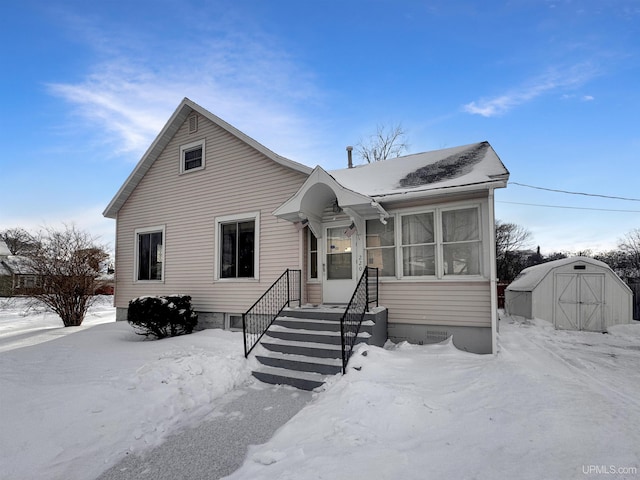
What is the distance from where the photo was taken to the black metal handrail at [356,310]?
5026 millimetres

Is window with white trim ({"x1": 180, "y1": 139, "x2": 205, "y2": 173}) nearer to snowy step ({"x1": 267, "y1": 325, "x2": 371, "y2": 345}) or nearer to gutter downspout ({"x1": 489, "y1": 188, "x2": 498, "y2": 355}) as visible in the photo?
snowy step ({"x1": 267, "y1": 325, "x2": 371, "y2": 345})

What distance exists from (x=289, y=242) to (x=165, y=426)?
16.3 feet

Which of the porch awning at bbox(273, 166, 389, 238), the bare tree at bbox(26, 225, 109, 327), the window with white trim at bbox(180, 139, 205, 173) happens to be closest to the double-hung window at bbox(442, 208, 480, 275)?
the porch awning at bbox(273, 166, 389, 238)

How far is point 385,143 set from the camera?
20.7m

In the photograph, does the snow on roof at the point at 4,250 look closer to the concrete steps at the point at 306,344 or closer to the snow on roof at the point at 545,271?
the concrete steps at the point at 306,344

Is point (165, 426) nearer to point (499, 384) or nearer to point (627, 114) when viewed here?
point (499, 384)

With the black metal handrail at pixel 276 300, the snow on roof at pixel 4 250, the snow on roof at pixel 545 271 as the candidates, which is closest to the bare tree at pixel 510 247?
the snow on roof at pixel 545 271

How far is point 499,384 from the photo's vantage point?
451cm

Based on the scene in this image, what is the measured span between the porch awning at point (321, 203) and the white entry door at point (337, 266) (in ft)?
1.26

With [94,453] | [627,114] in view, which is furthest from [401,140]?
[94,453]

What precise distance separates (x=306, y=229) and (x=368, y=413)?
504cm

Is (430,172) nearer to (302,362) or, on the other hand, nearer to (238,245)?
(302,362)

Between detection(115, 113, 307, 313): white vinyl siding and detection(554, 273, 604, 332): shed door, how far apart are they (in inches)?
384

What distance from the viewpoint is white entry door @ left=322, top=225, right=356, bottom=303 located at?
7.36m
